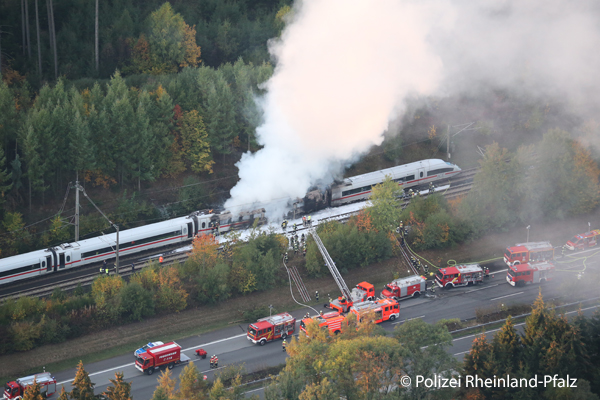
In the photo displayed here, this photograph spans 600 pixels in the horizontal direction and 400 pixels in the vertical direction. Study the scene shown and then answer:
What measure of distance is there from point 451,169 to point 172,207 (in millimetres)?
31380

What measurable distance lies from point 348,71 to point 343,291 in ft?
67.0

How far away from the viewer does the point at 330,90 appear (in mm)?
68562

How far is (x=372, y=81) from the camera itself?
69.8 meters

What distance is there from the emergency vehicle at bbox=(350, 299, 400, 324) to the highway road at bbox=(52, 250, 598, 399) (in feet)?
2.16

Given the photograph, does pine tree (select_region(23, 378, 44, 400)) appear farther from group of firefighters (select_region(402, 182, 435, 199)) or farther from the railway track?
group of firefighters (select_region(402, 182, 435, 199))

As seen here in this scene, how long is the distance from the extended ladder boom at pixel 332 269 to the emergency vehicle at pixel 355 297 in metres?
0.57

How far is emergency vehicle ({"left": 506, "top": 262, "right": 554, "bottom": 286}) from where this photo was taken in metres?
66.6

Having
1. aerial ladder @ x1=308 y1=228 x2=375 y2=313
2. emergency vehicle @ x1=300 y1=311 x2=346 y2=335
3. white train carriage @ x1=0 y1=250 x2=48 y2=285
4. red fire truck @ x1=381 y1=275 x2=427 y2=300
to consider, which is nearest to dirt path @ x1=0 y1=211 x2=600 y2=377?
aerial ladder @ x1=308 y1=228 x2=375 y2=313

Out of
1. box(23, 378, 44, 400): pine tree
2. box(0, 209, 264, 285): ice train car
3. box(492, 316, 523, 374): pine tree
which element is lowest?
box(492, 316, 523, 374): pine tree

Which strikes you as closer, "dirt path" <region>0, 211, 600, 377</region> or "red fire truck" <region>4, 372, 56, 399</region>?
"red fire truck" <region>4, 372, 56, 399</region>

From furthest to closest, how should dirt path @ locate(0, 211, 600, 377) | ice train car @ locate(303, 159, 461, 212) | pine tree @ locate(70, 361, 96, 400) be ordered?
ice train car @ locate(303, 159, 461, 212) < dirt path @ locate(0, 211, 600, 377) < pine tree @ locate(70, 361, 96, 400)

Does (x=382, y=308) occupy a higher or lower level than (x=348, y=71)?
lower

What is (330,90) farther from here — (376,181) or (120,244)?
(120,244)

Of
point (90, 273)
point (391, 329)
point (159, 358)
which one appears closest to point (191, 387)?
point (159, 358)
